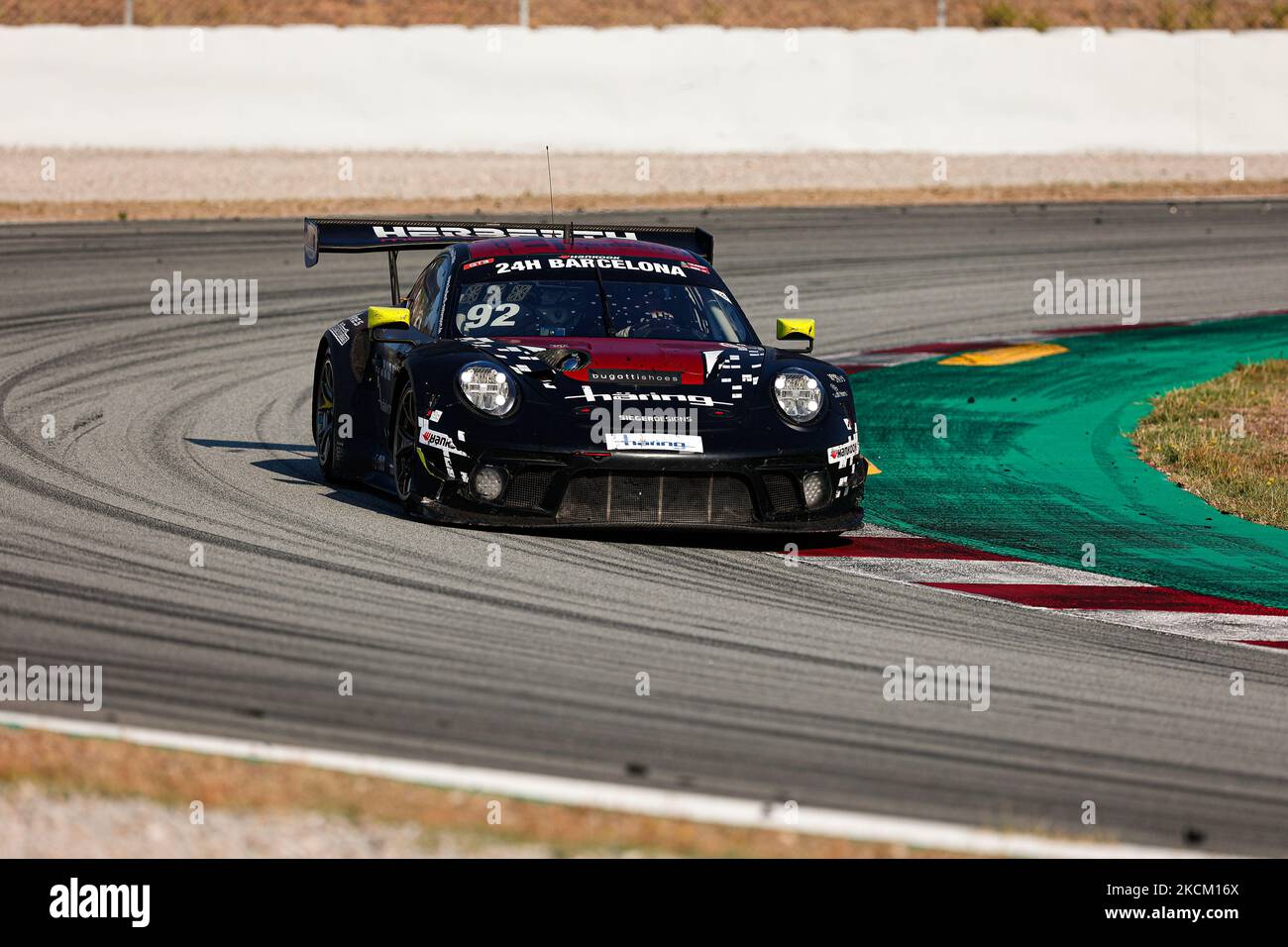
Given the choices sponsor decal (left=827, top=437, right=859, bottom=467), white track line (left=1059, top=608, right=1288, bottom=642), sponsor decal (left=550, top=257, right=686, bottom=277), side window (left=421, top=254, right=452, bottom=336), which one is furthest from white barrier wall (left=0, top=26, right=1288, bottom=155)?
→ white track line (left=1059, top=608, right=1288, bottom=642)

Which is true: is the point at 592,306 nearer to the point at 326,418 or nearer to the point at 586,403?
the point at 586,403

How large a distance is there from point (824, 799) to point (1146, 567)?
409 cm

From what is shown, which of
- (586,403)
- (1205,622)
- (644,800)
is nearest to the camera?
(644,800)

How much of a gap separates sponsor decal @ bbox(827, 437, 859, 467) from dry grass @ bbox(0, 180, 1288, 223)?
13.0 m

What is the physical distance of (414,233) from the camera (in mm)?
10258

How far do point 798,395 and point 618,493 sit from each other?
40.9 inches

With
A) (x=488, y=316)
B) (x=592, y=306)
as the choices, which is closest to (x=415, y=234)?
(x=488, y=316)

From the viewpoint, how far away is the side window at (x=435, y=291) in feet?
31.5

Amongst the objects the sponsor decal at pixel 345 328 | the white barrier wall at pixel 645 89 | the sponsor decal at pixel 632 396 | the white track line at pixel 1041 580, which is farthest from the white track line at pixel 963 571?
the white barrier wall at pixel 645 89

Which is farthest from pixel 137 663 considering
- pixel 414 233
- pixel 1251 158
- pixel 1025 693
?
pixel 1251 158

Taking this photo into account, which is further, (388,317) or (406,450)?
(388,317)

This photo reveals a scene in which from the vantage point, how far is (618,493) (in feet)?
27.5

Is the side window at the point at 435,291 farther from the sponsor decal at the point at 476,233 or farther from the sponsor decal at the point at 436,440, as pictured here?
the sponsor decal at the point at 436,440

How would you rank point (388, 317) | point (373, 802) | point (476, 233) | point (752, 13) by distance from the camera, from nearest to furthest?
point (373, 802), point (388, 317), point (476, 233), point (752, 13)
